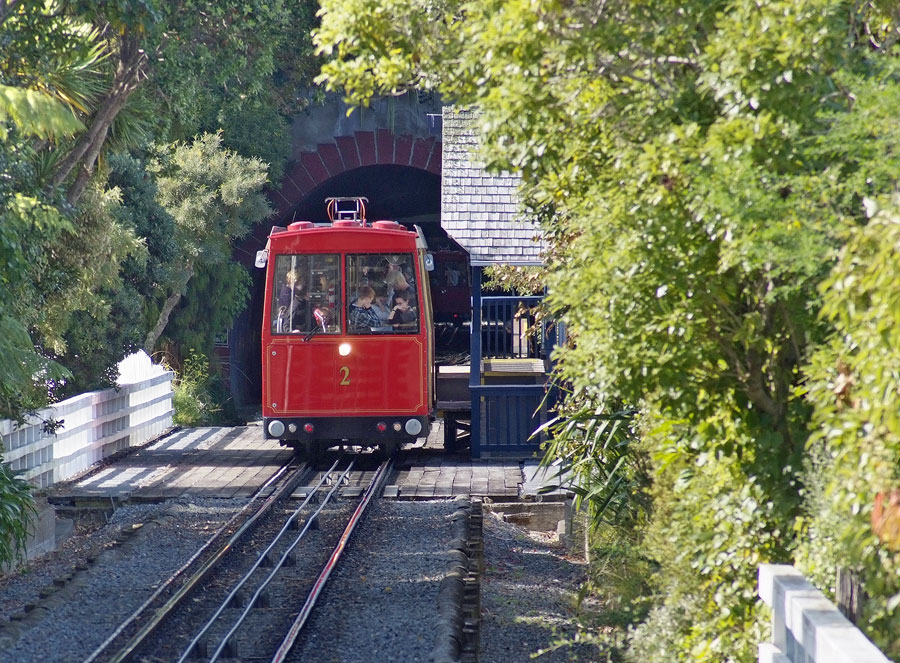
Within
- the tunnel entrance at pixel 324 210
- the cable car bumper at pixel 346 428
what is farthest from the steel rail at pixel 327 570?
the tunnel entrance at pixel 324 210

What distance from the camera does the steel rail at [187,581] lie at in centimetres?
731

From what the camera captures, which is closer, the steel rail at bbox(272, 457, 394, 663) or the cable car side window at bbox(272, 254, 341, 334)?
the steel rail at bbox(272, 457, 394, 663)

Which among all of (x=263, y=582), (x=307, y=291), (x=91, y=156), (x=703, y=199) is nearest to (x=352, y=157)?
(x=307, y=291)

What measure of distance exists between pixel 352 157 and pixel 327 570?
16.6 metres

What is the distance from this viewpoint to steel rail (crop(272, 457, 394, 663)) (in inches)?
292

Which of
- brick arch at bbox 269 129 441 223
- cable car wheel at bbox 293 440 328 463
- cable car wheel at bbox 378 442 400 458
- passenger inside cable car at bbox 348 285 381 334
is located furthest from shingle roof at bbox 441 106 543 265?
brick arch at bbox 269 129 441 223

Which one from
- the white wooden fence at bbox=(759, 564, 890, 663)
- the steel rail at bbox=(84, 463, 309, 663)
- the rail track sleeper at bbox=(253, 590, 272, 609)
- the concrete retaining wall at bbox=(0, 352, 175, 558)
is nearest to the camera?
the white wooden fence at bbox=(759, 564, 890, 663)

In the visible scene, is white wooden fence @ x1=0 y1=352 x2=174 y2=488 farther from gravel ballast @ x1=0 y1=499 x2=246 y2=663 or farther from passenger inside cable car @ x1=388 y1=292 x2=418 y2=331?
passenger inside cable car @ x1=388 y1=292 x2=418 y2=331

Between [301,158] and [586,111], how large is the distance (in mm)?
19864

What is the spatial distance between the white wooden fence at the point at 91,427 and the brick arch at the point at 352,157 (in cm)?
636

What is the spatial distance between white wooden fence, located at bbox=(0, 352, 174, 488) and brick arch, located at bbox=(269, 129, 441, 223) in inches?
250

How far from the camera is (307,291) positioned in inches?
571

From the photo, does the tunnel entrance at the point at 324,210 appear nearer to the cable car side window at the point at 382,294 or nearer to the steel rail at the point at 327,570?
the cable car side window at the point at 382,294

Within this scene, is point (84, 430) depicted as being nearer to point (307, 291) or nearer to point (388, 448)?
point (307, 291)
